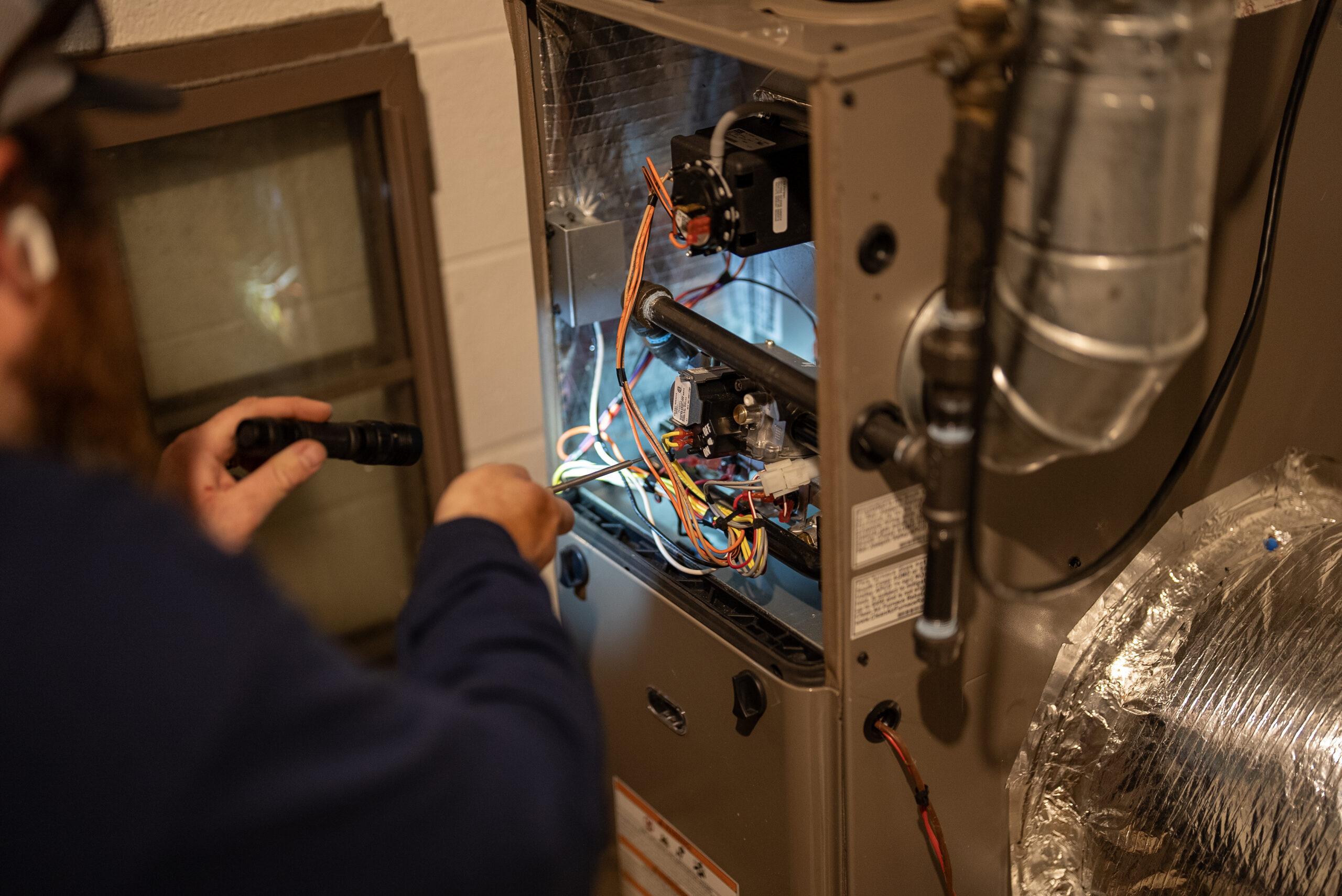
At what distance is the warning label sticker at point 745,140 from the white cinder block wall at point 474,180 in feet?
1.46

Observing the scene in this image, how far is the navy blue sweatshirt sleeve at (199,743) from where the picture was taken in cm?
58

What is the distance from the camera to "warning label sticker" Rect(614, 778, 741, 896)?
1333mm

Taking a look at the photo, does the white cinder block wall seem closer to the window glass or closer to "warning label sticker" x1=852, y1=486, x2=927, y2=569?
the window glass

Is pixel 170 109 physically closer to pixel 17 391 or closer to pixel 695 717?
pixel 17 391

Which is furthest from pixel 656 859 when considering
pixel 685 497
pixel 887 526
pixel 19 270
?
pixel 19 270

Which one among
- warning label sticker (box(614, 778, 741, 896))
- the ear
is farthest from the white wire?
the ear

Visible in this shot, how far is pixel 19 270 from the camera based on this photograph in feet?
2.10

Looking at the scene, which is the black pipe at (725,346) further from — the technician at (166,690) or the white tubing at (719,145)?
the technician at (166,690)

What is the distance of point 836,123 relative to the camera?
84 cm

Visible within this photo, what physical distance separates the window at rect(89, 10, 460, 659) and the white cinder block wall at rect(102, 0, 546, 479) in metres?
0.03

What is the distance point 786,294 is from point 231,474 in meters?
0.63

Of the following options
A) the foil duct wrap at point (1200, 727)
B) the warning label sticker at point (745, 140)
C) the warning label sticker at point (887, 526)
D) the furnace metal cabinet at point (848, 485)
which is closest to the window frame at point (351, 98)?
the furnace metal cabinet at point (848, 485)

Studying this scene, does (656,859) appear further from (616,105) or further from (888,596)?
(616,105)

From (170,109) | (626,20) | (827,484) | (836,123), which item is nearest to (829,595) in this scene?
(827,484)
